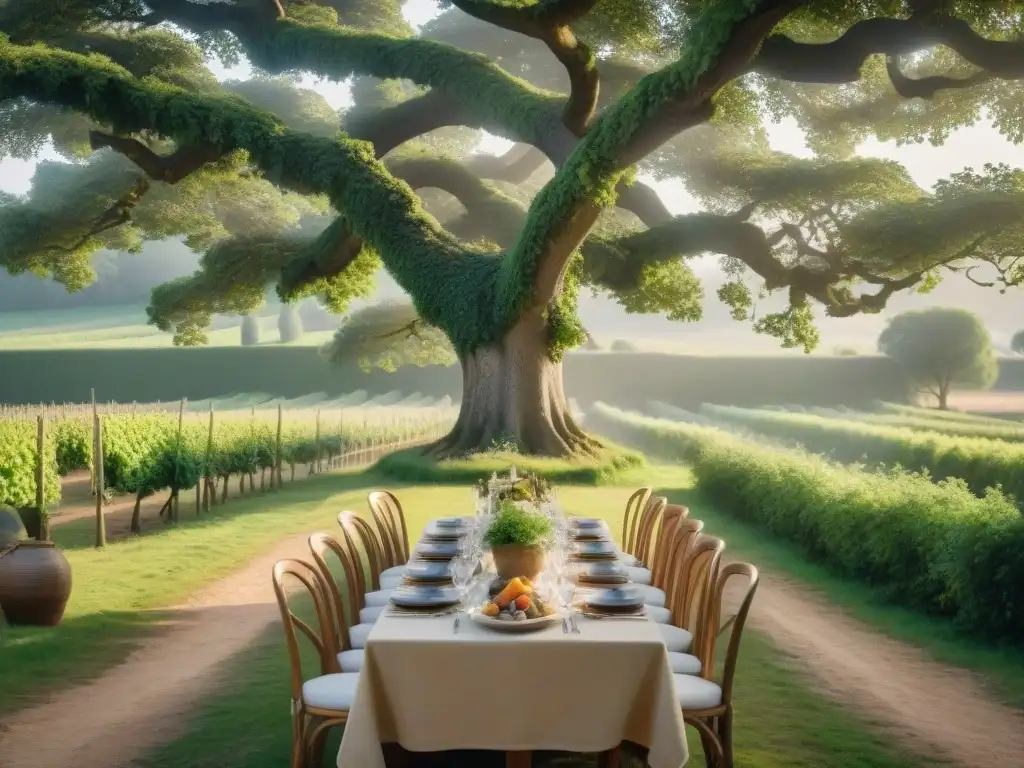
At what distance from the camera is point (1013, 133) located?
703 inches

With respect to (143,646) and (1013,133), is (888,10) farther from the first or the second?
(143,646)

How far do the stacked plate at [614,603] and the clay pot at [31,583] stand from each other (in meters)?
4.68

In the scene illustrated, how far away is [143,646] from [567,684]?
172 inches

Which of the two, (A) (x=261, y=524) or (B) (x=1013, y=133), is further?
(B) (x=1013, y=133)

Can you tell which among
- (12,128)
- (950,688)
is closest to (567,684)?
(950,688)

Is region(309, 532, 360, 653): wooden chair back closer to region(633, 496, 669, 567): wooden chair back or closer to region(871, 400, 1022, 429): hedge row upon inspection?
region(633, 496, 669, 567): wooden chair back

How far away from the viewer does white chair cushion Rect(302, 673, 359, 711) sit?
12.9ft

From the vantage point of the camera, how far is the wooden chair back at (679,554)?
16.9 feet

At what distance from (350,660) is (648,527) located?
2842mm

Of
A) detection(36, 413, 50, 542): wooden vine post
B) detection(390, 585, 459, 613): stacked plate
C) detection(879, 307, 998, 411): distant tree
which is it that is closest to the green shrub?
detection(390, 585, 459, 613): stacked plate

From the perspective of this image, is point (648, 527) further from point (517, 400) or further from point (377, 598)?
point (517, 400)

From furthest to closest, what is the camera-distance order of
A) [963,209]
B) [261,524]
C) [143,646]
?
[963,209] < [261,524] < [143,646]

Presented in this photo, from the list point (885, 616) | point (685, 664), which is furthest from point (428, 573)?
point (885, 616)

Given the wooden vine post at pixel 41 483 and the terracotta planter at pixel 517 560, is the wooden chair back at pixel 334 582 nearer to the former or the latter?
the terracotta planter at pixel 517 560
